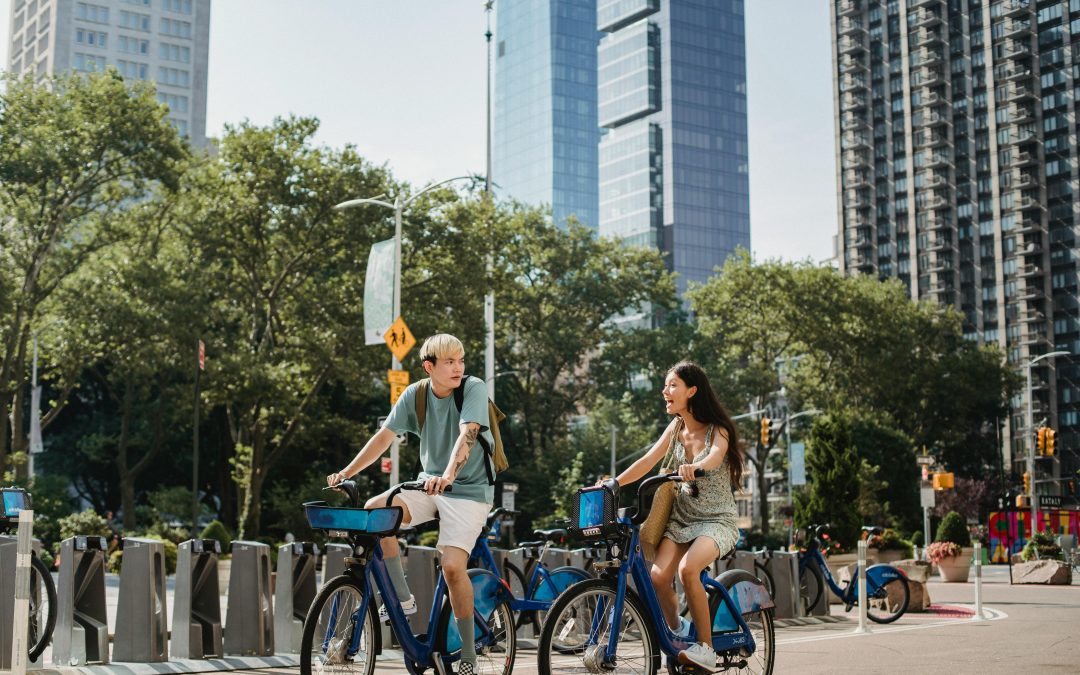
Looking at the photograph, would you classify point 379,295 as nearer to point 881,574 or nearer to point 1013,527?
point 881,574

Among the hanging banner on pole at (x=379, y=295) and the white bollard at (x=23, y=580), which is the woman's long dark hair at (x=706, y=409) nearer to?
the white bollard at (x=23, y=580)

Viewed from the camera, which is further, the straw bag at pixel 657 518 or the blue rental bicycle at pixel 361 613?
the straw bag at pixel 657 518

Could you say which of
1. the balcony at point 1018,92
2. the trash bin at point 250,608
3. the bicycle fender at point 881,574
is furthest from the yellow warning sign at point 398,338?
the balcony at point 1018,92

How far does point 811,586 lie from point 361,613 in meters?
11.4

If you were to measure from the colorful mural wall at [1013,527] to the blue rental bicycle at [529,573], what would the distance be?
1342 inches

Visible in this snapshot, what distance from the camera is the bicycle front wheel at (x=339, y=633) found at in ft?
19.7

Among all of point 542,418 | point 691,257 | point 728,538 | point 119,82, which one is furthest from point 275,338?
point 691,257

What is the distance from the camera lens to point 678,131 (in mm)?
164375

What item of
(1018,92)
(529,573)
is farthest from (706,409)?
(1018,92)

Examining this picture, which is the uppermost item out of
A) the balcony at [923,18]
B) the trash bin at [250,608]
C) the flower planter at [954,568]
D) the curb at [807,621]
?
the balcony at [923,18]

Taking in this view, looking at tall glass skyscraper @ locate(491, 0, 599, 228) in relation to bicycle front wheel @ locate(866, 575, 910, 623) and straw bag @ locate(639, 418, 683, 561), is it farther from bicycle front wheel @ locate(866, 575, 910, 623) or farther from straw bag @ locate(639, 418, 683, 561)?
straw bag @ locate(639, 418, 683, 561)

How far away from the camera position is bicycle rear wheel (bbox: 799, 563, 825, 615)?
16.4m

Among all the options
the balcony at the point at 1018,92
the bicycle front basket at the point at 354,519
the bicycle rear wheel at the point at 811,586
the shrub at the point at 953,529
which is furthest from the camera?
the balcony at the point at 1018,92

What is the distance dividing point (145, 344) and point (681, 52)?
143835 millimetres
